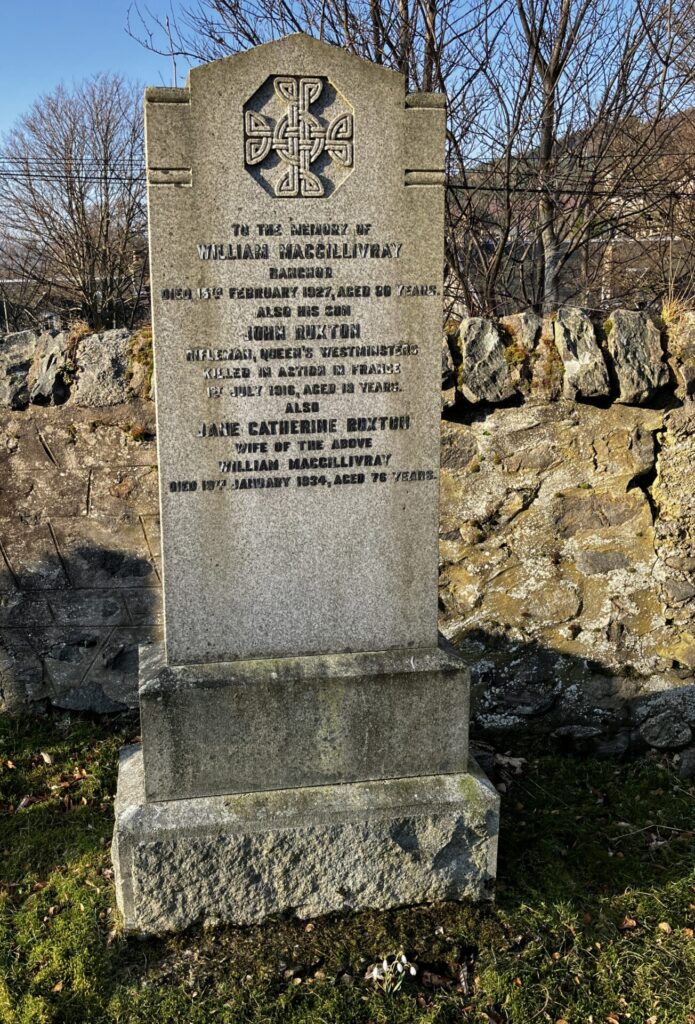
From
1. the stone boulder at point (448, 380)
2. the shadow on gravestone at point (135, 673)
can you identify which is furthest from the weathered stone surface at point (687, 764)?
the stone boulder at point (448, 380)

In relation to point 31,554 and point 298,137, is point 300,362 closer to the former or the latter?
point 298,137

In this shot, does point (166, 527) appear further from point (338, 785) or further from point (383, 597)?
point (338, 785)

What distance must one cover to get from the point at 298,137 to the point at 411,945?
3035 millimetres

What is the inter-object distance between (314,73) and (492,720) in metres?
3.42

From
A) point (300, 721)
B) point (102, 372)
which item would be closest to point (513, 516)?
point (300, 721)

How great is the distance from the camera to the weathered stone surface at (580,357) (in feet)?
15.1

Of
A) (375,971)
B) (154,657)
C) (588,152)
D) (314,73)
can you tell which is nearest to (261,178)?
(314,73)

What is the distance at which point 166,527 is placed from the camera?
3.11m

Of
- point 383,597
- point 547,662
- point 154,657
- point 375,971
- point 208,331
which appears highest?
point 208,331

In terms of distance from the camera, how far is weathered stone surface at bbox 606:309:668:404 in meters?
4.59

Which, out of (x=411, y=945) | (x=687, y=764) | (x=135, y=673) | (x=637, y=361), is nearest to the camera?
(x=411, y=945)

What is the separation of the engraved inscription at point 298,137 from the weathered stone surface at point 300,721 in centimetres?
181

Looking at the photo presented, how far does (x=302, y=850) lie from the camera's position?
3.20 meters

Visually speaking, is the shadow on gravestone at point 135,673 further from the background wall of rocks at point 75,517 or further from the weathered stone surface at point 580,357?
the weathered stone surface at point 580,357
